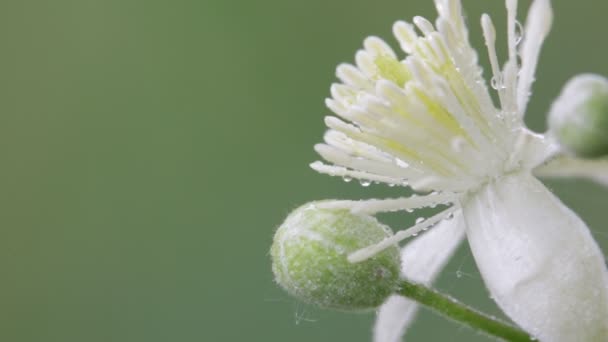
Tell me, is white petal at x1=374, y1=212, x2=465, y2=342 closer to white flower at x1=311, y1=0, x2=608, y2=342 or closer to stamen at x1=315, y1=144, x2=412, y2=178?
white flower at x1=311, y1=0, x2=608, y2=342

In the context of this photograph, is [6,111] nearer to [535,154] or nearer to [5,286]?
[5,286]

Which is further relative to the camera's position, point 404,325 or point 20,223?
point 20,223

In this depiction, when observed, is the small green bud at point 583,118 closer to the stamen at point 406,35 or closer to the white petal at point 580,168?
the white petal at point 580,168

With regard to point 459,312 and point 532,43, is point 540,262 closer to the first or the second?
point 459,312

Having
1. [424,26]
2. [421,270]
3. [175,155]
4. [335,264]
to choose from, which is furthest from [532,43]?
[175,155]

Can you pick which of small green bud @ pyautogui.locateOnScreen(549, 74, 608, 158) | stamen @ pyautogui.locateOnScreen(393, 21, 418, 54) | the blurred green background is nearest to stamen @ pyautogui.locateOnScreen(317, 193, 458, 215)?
stamen @ pyautogui.locateOnScreen(393, 21, 418, 54)

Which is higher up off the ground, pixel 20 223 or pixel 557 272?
pixel 20 223

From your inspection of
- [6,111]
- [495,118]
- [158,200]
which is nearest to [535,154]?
[495,118]
